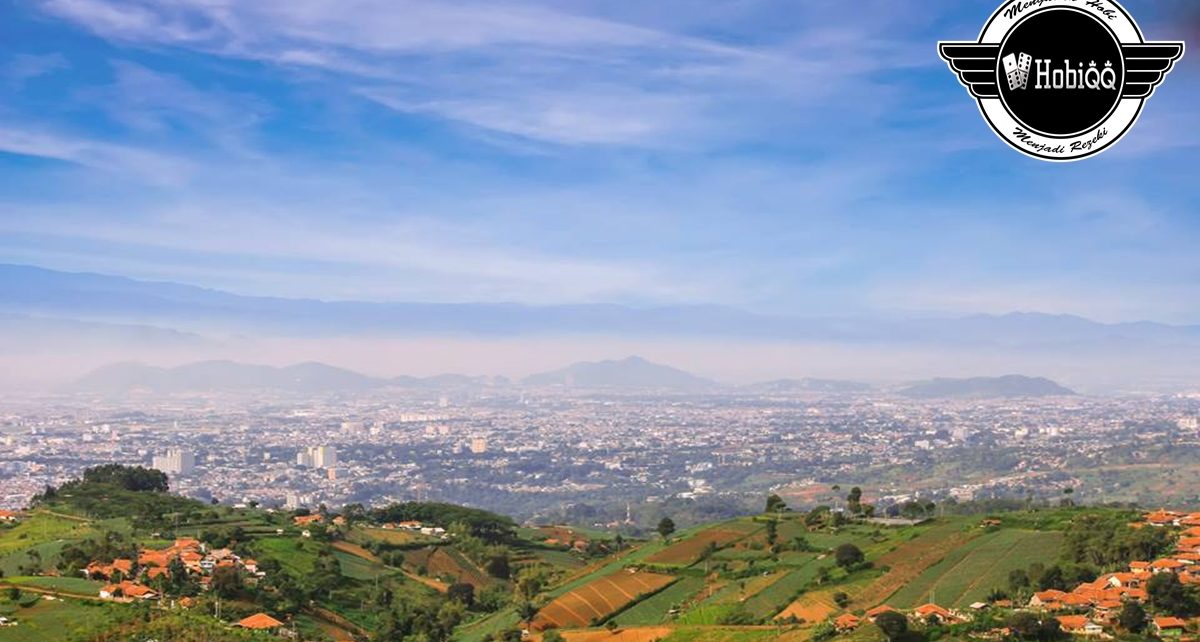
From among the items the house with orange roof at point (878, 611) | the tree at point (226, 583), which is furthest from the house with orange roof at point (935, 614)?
the tree at point (226, 583)

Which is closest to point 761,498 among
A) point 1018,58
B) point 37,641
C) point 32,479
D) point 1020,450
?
point 1020,450

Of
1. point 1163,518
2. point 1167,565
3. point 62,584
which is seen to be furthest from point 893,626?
point 62,584

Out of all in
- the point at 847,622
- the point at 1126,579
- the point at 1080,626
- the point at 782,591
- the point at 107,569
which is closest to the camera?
the point at 1080,626

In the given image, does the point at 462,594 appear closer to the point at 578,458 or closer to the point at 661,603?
the point at 661,603

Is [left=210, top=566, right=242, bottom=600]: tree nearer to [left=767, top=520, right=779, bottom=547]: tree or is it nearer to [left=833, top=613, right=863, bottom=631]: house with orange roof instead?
[left=833, top=613, right=863, bottom=631]: house with orange roof

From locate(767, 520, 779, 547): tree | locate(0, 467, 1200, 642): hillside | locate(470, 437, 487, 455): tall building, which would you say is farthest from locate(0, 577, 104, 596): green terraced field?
locate(470, 437, 487, 455): tall building

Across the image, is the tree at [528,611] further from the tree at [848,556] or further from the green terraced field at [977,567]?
the green terraced field at [977,567]

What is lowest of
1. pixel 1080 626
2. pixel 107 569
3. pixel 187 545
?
pixel 107 569

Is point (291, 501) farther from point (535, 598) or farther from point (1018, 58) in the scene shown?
point (1018, 58)
